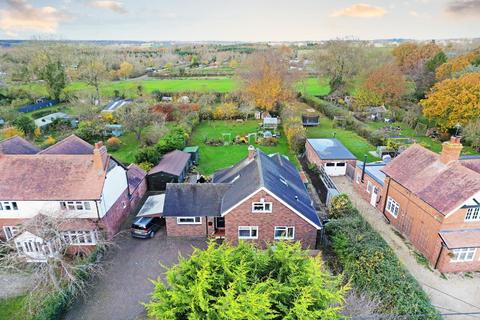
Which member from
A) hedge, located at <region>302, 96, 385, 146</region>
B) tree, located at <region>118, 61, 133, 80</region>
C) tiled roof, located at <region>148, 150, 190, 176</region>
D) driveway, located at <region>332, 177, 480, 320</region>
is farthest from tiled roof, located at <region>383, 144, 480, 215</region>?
tree, located at <region>118, 61, 133, 80</region>

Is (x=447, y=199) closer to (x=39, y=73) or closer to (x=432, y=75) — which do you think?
(x=432, y=75)

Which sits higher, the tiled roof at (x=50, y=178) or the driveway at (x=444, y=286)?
the tiled roof at (x=50, y=178)

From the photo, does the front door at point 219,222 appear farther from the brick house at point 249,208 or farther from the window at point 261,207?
the window at point 261,207

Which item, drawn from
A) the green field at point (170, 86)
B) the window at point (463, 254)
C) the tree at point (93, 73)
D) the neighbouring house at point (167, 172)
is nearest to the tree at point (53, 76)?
the green field at point (170, 86)

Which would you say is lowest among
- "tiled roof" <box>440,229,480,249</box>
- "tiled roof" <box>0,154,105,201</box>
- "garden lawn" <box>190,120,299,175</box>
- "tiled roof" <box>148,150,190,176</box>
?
"garden lawn" <box>190,120,299,175</box>

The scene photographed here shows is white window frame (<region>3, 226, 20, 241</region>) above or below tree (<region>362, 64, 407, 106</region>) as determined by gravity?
below

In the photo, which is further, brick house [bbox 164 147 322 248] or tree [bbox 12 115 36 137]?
tree [bbox 12 115 36 137]

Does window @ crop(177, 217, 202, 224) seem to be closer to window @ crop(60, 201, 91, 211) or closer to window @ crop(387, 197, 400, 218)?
window @ crop(60, 201, 91, 211)

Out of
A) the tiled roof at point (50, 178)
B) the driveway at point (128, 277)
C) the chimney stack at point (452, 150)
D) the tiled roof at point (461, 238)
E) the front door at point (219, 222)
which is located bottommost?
the driveway at point (128, 277)
